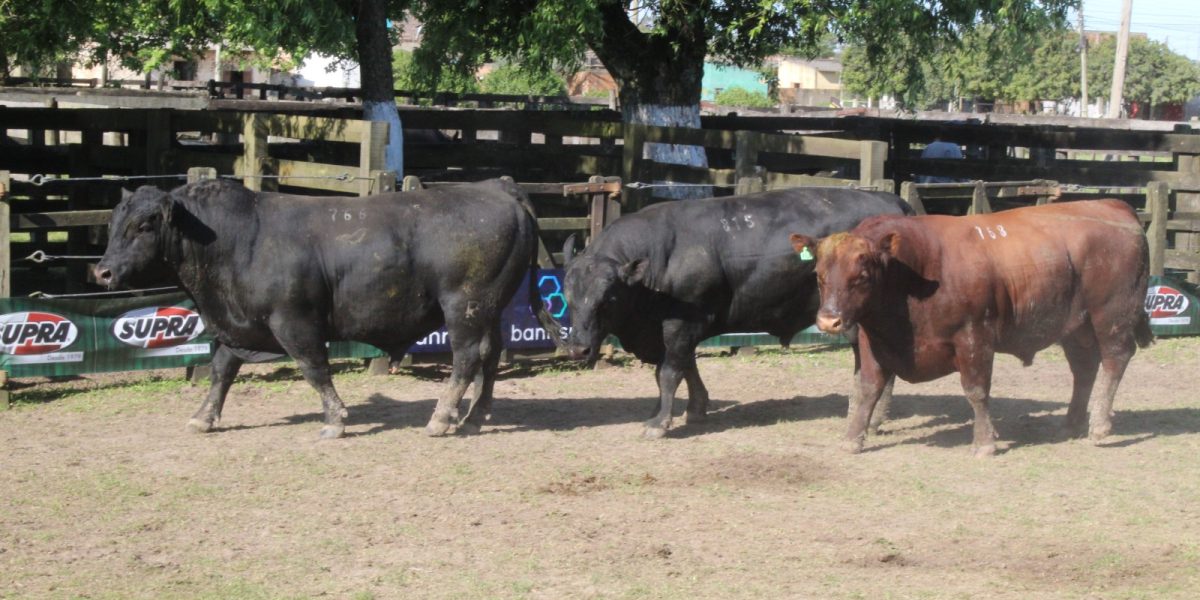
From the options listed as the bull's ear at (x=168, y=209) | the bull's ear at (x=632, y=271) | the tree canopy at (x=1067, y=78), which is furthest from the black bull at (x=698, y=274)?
the tree canopy at (x=1067, y=78)

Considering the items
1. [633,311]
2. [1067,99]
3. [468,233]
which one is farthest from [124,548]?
[1067,99]

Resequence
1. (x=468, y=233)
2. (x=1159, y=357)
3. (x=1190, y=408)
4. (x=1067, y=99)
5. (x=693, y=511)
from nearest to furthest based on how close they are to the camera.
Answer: (x=693, y=511) → (x=468, y=233) → (x=1190, y=408) → (x=1159, y=357) → (x=1067, y=99)

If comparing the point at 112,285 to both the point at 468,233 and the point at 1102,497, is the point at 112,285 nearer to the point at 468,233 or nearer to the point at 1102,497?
the point at 468,233

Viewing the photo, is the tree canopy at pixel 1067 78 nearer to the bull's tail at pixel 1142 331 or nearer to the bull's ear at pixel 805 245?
the bull's tail at pixel 1142 331

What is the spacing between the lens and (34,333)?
10734 mm

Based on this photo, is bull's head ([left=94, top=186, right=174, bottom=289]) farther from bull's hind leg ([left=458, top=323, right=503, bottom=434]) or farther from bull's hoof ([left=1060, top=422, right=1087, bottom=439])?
bull's hoof ([left=1060, top=422, right=1087, bottom=439])

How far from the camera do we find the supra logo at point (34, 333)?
10633 millimetres

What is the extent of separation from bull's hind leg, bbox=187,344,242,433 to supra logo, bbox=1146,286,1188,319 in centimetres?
906

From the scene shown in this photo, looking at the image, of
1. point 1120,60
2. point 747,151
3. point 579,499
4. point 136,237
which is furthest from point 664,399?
point 1120,60

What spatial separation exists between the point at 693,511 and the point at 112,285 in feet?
13.9

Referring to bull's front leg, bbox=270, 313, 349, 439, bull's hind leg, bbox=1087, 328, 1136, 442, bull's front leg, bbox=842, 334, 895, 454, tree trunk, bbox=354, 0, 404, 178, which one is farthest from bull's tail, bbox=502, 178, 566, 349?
tree trunk, bbox=354, 0, 404, 178

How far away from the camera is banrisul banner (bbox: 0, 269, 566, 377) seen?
420 inches

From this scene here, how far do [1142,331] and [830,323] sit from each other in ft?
8.93

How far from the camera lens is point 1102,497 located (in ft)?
27.7
